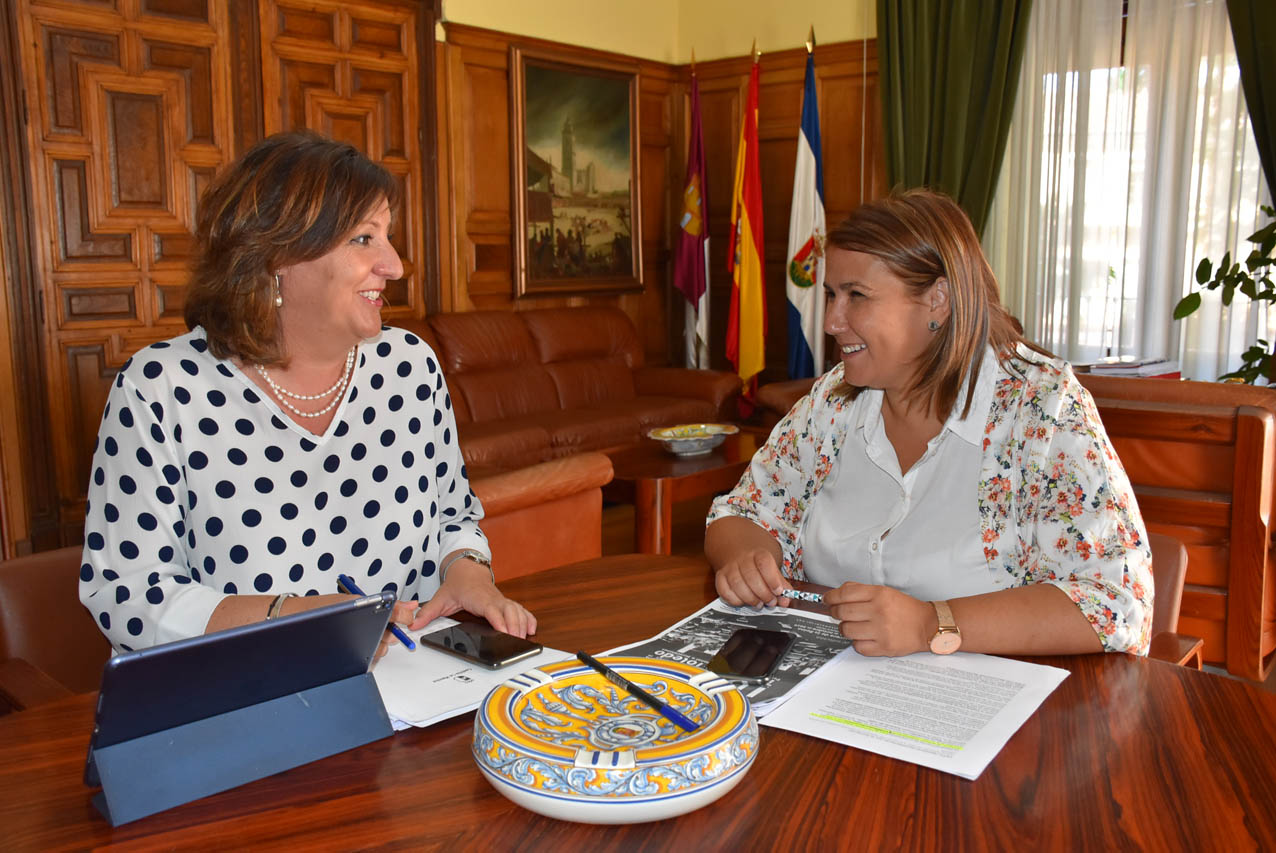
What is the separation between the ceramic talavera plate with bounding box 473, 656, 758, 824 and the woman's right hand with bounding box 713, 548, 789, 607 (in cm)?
38

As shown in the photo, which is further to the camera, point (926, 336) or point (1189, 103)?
point (1189, 103)

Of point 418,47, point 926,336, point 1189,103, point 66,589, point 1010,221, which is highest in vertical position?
point 418,47

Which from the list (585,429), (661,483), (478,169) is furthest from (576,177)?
(661,483)

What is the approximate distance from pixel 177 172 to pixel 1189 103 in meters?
4.67

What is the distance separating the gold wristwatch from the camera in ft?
4.24

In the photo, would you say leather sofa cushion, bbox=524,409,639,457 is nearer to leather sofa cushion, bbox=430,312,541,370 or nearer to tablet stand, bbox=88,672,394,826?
leather sofa cushion, bbox=430,312,541,370

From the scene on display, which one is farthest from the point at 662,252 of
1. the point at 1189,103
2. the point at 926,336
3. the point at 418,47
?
the point at 926,336

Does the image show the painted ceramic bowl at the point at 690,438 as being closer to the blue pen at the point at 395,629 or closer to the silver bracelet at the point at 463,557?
the silver bracelet at the point at 463,557

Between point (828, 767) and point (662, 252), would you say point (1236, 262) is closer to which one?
point (662, 252)

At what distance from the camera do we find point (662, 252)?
7.11m

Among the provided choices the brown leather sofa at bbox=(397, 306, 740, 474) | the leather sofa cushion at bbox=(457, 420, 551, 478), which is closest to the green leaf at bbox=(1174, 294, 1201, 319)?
the brown leather sofa at bbox=(397, 306, 740, 474)

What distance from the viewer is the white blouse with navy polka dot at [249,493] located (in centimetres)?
142

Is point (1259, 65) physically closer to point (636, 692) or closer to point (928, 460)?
point (928, 460)

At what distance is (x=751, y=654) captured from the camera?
1.26 metres
